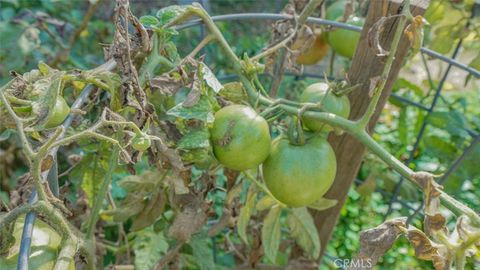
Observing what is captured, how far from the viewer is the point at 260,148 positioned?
2.57ft

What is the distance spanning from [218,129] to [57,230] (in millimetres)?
248

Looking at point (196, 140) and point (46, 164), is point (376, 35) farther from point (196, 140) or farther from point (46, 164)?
point (46, 164)

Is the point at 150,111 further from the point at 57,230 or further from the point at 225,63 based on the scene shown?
the point at 225,63

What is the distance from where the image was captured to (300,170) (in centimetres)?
79

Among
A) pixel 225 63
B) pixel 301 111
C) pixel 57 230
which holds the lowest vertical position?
pixel 225 63

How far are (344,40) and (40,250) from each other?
0.87 m

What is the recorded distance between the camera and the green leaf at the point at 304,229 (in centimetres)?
107

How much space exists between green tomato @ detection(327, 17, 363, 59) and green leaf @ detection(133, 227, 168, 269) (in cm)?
59

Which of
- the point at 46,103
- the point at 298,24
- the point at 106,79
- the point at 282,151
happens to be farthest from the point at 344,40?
the point at 46,103

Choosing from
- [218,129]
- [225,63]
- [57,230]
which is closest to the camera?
[57,230]

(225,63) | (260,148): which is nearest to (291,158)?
(260,148)

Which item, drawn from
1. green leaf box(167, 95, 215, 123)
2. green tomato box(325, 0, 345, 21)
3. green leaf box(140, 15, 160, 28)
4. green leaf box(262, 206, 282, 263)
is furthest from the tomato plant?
green tomato box(325, 0, 345, 21)

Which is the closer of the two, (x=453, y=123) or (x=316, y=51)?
(x=453, y=123)

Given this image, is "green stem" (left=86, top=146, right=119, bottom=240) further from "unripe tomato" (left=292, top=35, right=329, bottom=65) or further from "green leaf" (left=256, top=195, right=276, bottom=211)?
"unripe tomato" (left=292, top=35, right=329, bottom=65)
